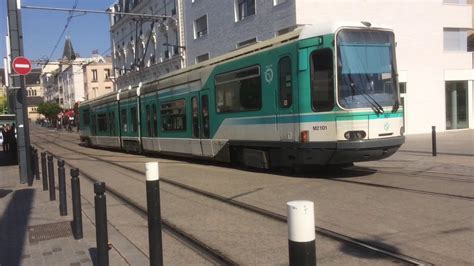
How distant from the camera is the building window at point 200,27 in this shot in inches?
1400

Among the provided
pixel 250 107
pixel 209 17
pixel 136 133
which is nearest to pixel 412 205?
pixel 250 107

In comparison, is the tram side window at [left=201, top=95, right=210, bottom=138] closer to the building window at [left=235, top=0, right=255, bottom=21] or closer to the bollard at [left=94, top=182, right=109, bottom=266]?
the bollard at [left=94, top=182, right=109, bottom=266]

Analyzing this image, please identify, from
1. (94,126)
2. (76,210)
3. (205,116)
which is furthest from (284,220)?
(94,126)

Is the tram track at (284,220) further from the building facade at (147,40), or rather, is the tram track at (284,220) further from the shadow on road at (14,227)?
the building facade at (147,40)

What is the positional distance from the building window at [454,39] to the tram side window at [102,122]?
19365mm

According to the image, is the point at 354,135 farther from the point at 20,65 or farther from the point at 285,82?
the point at 20,65

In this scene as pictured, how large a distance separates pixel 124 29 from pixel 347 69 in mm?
50649

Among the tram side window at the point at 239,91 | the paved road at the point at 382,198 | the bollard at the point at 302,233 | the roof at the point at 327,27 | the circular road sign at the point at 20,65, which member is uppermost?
the roof at the point at 327,27

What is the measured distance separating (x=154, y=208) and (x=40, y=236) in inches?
118

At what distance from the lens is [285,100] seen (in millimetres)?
11938

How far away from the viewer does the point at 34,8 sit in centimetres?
2234

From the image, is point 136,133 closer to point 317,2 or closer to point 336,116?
point 317,2

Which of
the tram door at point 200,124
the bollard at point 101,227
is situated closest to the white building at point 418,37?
the tram door at point 200,124

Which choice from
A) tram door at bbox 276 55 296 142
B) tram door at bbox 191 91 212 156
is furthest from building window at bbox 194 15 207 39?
tram door at bbox 276 55 296 142
